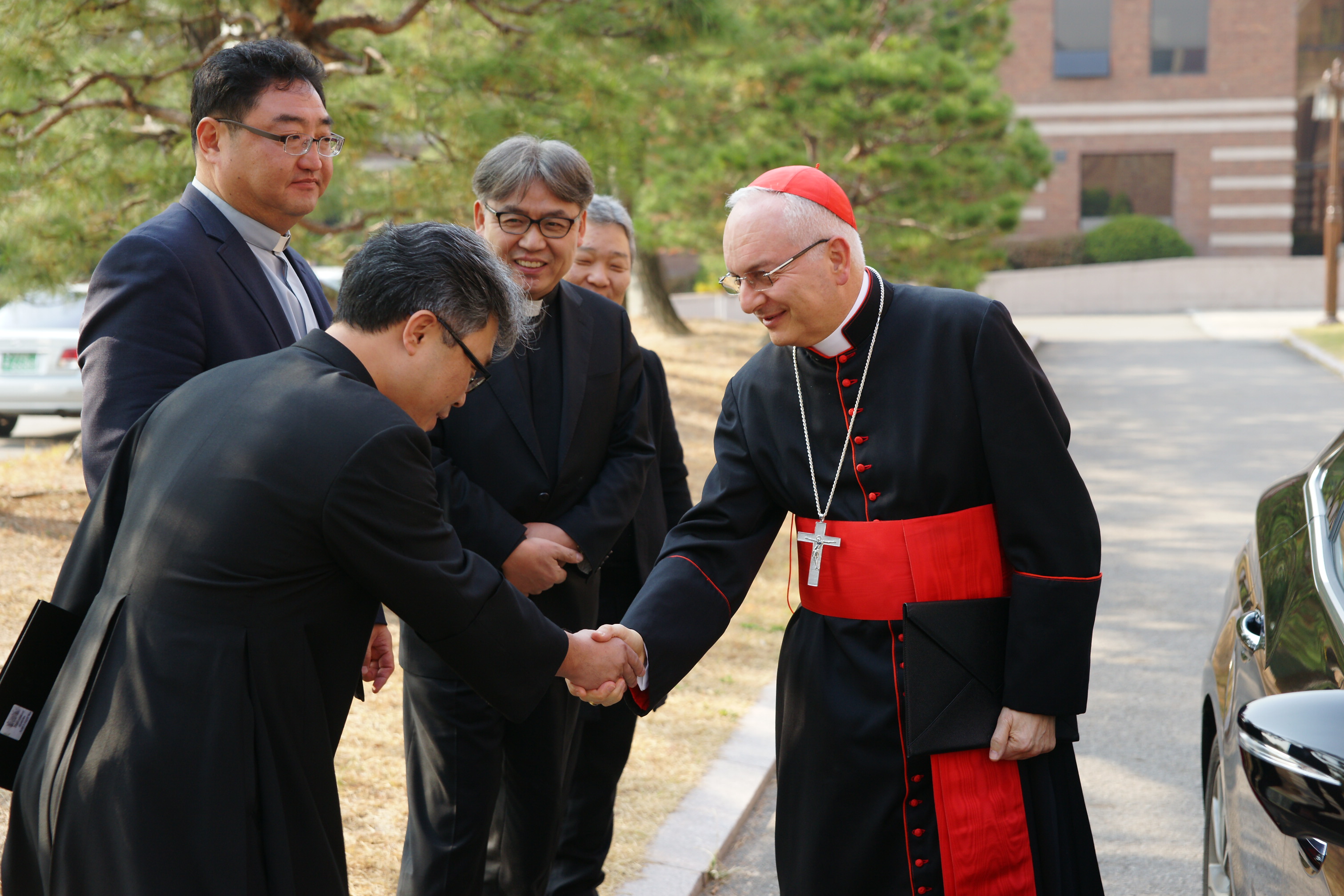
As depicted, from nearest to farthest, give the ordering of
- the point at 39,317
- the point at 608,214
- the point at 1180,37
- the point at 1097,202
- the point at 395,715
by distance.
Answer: the point at 608,214 → the point at 395,715 → the point at 39,317 → the point at 1180,37 → the point at 1097,202

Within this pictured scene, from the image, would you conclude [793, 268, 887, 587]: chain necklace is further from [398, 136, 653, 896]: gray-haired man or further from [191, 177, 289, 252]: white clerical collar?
[191, 177, 289, 252]: white clerical collar

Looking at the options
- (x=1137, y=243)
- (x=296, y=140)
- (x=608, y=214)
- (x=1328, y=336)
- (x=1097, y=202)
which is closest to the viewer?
(x=296, y=140)

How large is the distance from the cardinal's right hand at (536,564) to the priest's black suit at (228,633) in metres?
0.88

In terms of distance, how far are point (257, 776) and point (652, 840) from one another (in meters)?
2.17

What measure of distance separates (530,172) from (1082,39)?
3726 centimetres

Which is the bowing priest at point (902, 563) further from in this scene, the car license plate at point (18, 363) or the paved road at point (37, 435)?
the car license plate at point (18, 363)

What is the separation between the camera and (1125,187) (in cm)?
3716

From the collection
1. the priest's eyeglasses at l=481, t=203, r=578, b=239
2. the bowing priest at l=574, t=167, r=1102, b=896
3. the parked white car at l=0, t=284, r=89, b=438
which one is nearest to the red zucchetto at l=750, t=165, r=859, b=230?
the bowing priest at l=574, t=167, r=1102, b=896

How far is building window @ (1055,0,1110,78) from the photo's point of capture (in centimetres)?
3575

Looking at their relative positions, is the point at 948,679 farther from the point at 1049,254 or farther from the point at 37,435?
the point at 1049,254

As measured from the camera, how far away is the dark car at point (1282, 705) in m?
1.52

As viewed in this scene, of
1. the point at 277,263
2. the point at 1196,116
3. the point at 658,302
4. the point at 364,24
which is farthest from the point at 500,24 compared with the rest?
the point at 1196,116

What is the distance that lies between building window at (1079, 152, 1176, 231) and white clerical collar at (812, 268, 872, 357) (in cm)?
3700

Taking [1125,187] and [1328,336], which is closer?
[1328,336]
